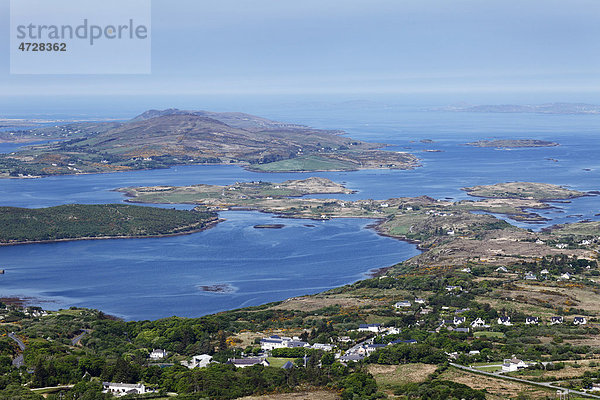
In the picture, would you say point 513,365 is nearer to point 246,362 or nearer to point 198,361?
point 246,362

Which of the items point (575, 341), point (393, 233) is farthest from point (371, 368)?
point (393, 233)

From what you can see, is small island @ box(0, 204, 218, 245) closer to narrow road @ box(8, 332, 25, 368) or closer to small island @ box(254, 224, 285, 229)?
small island @ box(254, 224, 285, 229)

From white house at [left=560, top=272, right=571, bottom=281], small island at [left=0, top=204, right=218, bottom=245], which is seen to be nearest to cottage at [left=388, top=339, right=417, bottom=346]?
white house at [left=560, top=272, right=571, bottom=281]

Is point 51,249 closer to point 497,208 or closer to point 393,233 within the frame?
point 393,233

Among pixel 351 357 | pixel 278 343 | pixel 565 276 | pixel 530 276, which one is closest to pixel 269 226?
pixel 530 276

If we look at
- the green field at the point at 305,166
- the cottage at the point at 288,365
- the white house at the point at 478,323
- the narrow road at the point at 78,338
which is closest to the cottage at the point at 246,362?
the cottage at the point at 288,365

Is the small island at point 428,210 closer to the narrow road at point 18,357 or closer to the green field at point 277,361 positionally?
the green field at point 277,361
